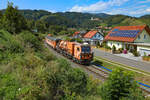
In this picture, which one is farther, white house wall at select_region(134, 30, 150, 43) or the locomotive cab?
white house wall at select_region(134, 30, 150, 43)

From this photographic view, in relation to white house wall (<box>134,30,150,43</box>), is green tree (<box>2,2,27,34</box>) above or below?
above

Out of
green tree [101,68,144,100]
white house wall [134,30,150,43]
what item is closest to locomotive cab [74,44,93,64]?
green tree [101,68,144,100]

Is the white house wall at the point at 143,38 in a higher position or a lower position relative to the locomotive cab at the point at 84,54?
higher

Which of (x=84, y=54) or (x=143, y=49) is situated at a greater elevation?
(x=143, y=49)

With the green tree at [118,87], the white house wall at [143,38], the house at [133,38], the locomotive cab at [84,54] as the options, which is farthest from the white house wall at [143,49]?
the green tree at [118,87]

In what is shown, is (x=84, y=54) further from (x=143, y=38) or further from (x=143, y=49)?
(x=143, y=38)

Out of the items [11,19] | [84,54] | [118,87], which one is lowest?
[118,87]

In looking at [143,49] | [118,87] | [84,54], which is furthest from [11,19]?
[143,49]

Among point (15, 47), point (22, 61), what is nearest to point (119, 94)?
point (22, 61)

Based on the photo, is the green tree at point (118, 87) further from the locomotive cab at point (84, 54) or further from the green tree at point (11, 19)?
the green tree at point (11, 19)

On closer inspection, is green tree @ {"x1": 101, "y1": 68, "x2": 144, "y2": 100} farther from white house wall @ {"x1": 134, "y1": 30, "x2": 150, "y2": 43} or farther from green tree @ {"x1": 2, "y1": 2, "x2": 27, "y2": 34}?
white house wall @ {"x1": 134, "y1": 30, "x2": 150, "y2": 43}

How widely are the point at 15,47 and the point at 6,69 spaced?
16.0 feet

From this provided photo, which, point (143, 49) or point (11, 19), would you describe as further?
point (143, 49)

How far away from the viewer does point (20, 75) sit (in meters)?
6.83
